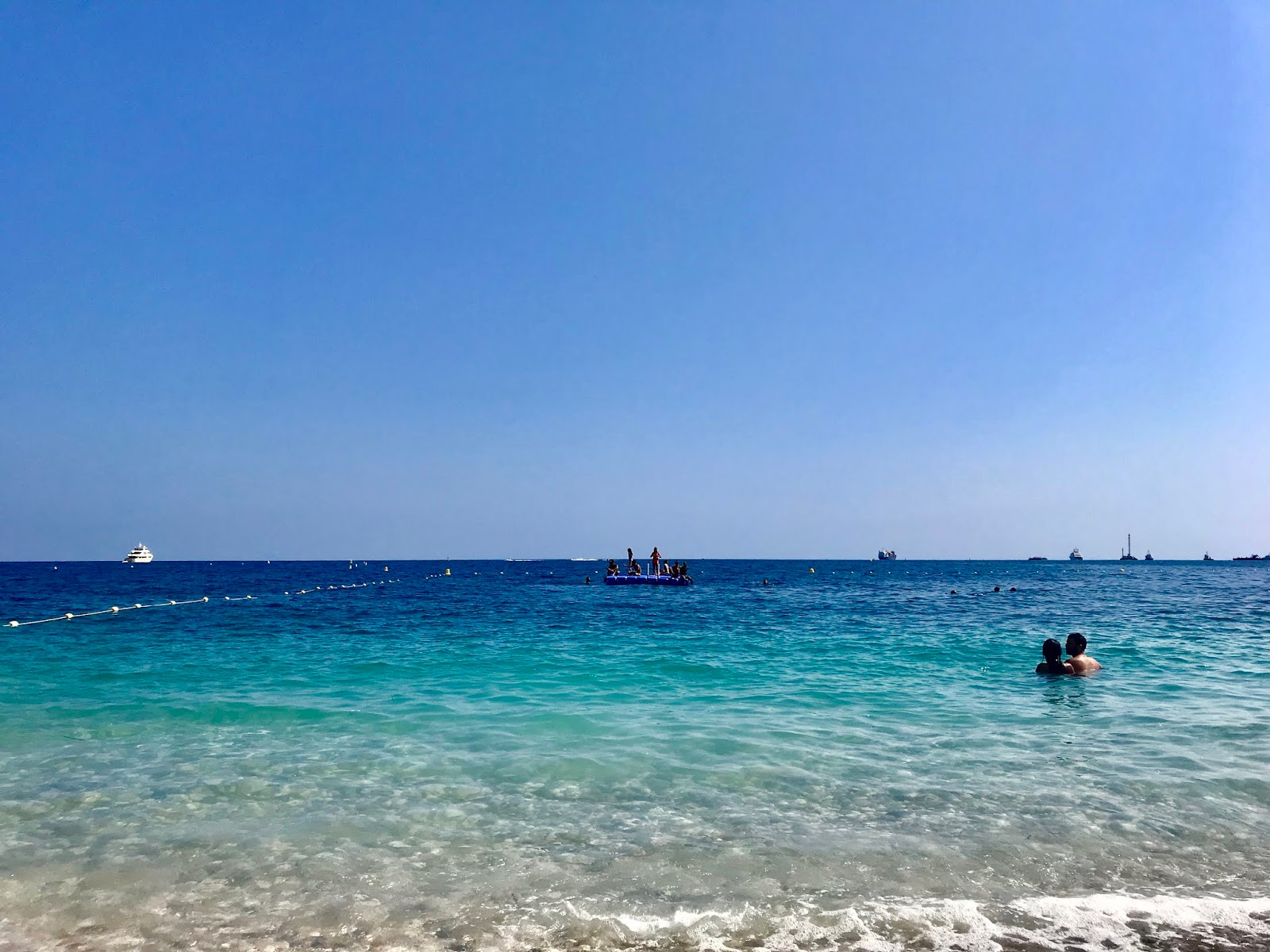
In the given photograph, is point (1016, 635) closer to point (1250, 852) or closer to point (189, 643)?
point (1250, 852)

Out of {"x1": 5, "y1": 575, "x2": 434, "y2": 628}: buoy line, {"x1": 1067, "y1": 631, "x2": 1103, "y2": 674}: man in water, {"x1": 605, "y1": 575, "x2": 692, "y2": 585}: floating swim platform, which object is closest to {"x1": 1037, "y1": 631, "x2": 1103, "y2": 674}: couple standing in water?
{"x1": 1067, "y1": 631, "x2": 1103, "y2": 674}: man in water

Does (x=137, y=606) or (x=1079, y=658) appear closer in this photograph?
(x=1079, y=658)

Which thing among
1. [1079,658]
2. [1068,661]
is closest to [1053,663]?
[1068,661]

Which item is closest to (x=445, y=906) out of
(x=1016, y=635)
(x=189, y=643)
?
(x=189, y=643)

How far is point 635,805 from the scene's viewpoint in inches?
307

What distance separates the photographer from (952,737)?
10.4m

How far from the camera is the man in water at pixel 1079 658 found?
15570 millimetres

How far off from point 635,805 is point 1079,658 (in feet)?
40.0

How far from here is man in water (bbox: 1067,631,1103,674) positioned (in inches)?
613

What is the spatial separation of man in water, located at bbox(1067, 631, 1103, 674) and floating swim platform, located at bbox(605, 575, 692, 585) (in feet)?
131

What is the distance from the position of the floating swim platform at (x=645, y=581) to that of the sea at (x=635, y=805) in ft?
123

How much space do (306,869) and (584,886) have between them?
7.72 feet

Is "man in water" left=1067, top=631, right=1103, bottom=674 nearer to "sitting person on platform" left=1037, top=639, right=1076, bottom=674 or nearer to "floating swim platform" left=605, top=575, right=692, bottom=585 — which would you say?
"sitting person on platform" left=1037, top=639, right=1076, bottom=674

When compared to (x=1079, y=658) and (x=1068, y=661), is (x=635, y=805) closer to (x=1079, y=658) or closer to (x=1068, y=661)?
(x=1068, y=661)
